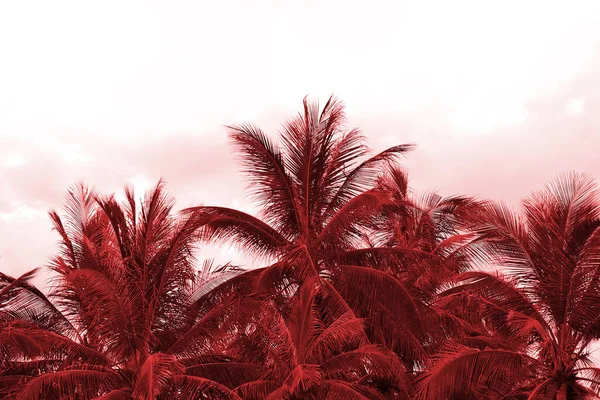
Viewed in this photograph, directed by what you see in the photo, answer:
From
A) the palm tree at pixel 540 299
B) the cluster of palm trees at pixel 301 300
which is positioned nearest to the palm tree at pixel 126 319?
the cluster of palm trees at pixel 301 300

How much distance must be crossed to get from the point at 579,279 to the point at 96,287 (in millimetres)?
9888

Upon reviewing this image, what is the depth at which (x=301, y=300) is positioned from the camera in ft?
51.1

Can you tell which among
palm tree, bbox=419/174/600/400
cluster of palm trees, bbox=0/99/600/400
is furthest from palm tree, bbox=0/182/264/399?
palm tree, bbox=419/174/600/400

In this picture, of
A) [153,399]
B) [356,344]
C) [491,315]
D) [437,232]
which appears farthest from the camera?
[437,232]

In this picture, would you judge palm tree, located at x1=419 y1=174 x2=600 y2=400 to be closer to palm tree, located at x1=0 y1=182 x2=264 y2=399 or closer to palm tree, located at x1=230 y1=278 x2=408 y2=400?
palm tree, located at x1=230 y1=278 x2=408 y2=400

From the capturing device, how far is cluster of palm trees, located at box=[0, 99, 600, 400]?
50.0ft

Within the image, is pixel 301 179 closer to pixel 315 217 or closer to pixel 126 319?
pixel 315 217

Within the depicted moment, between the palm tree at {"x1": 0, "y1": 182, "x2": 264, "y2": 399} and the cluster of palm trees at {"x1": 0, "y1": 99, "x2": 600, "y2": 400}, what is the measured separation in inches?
1.3

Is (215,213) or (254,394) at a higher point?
(215,213)

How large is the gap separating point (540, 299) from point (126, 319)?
876 cm

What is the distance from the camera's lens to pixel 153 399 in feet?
44.3

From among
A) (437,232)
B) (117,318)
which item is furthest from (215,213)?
(437,232)

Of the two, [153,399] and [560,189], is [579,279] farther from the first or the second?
[153,399]

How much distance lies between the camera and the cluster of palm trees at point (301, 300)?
50.0ft
